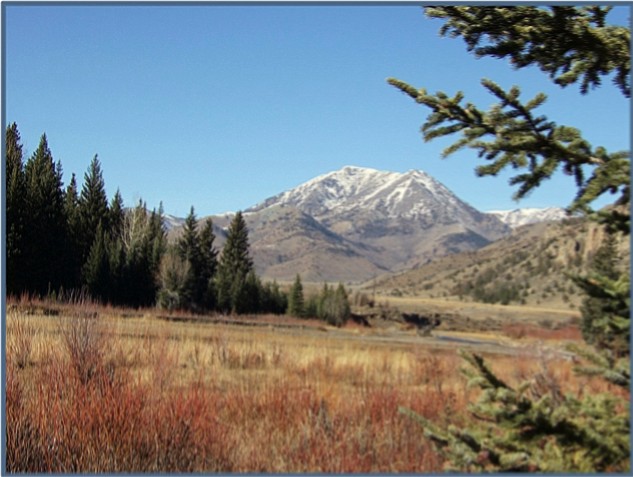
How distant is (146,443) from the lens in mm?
3807

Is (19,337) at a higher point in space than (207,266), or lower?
lower

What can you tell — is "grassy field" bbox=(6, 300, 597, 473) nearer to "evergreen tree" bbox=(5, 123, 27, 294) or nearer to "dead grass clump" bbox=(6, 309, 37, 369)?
"dead grass clump" bbox=(6, 309, 37, 369)

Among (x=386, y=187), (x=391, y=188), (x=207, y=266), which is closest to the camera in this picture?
(x=207, y=266)

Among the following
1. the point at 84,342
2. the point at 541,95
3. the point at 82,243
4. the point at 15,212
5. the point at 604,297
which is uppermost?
the point at 541,95

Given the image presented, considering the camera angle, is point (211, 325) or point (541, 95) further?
point (211, 325)

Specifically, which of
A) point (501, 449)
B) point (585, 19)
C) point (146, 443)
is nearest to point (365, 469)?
point (501, 449)

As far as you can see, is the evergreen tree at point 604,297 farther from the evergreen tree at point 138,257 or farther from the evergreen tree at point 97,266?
the evergreen tree at point 97,266

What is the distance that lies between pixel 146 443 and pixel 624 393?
11.3ft

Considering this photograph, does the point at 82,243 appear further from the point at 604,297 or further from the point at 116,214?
the point at 604,297

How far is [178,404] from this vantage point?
4262 millimetres

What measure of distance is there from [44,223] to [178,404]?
164 centimetres

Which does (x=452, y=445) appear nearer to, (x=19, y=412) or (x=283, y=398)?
(x=283, y=398)

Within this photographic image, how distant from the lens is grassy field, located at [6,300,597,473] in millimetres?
3492

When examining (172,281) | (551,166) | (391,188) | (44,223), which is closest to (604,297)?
(551,166)
